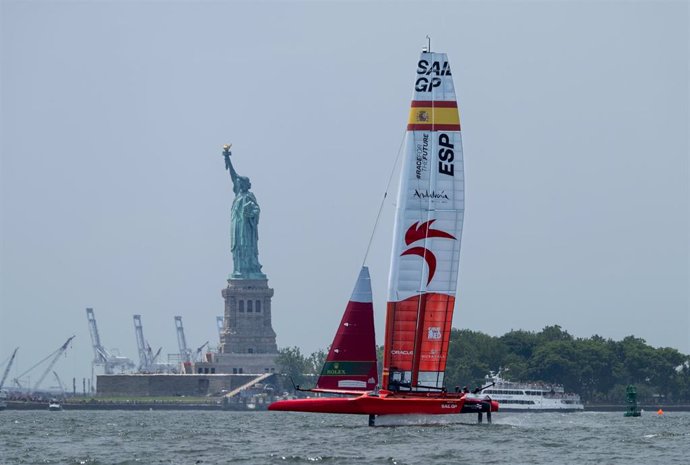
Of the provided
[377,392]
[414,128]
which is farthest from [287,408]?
[414,128]

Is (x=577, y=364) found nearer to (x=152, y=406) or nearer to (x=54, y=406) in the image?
(x=152, y=406)

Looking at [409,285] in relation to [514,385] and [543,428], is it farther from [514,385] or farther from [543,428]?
[514,385]

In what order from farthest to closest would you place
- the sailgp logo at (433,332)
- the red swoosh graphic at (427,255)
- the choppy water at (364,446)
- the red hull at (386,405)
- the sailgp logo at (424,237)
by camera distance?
the sailgp logo at (433,332)
the red swoosh graphic at (427,255)
the sailgp logo at (424,237)
the red hull at (386,405)
the choppy water at (364,446)

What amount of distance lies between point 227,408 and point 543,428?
101 metres

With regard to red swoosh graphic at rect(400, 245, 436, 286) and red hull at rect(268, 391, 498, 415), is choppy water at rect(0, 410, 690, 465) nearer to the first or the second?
red hull at rect(268, 391, 498, 415)

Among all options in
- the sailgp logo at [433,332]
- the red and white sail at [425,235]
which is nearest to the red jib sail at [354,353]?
the red and white sail at [425,235]

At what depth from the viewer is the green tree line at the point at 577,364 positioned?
186 m

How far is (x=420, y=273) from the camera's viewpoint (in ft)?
248

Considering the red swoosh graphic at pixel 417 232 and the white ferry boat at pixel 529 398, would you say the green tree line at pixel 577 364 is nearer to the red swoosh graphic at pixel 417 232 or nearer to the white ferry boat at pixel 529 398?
the white ferry boat at pixel 529 398

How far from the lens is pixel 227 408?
186 meters

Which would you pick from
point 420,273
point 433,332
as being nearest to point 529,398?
Answer: point 433,332

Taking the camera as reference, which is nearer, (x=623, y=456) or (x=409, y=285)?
(x=623, y=456)

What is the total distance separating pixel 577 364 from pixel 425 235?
113677 millimetres

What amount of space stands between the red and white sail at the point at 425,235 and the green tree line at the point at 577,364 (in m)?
107
